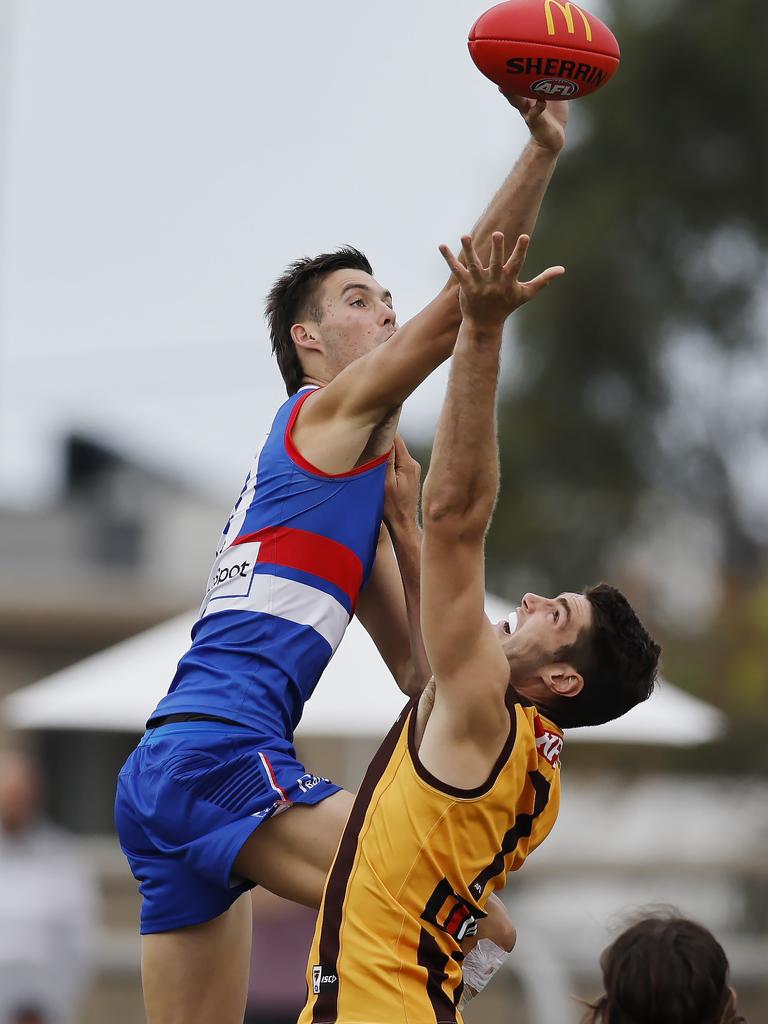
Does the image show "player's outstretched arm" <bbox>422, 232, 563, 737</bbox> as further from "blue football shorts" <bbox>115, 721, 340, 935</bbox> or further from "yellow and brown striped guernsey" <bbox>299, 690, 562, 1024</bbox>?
"blue football shorts" <bbox>115, 721, 340, 935</bbox>

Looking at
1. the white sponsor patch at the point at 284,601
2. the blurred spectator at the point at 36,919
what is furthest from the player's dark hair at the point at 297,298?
the blurred spectator at the point at 36,919

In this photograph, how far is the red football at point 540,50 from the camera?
457 cm

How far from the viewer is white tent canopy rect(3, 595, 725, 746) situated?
29.8 feet

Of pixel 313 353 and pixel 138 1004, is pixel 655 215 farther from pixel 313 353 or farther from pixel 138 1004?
pixel 313 353

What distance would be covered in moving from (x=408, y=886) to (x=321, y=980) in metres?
0.31

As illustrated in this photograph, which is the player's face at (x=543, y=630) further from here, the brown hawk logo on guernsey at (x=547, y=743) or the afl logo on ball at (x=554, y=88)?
the afl logo on ball at (x=554, y=88)

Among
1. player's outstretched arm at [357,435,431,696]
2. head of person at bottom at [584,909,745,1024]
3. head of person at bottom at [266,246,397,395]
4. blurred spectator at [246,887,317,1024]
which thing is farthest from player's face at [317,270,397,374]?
blurred spectator at [246,887,317,1024]

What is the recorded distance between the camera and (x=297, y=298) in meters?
5.45

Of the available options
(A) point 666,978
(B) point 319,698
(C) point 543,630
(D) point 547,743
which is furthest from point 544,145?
(B) point 319,698

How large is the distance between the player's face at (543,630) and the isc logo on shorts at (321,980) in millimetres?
925

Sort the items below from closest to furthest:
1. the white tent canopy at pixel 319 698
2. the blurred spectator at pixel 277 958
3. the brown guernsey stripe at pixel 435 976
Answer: the brown guernsey stripe at pixel 435 976 → the white tent canopy at pixel 319 698 → the blurred spectator at pixel 277 958

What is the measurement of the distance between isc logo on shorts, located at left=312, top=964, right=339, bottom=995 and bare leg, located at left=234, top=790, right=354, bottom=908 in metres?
0.40

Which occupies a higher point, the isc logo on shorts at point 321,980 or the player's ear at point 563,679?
the player's ear at point 563,679

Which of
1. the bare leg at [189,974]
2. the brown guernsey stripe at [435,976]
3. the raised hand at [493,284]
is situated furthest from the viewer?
the bare leg at [189,974]
